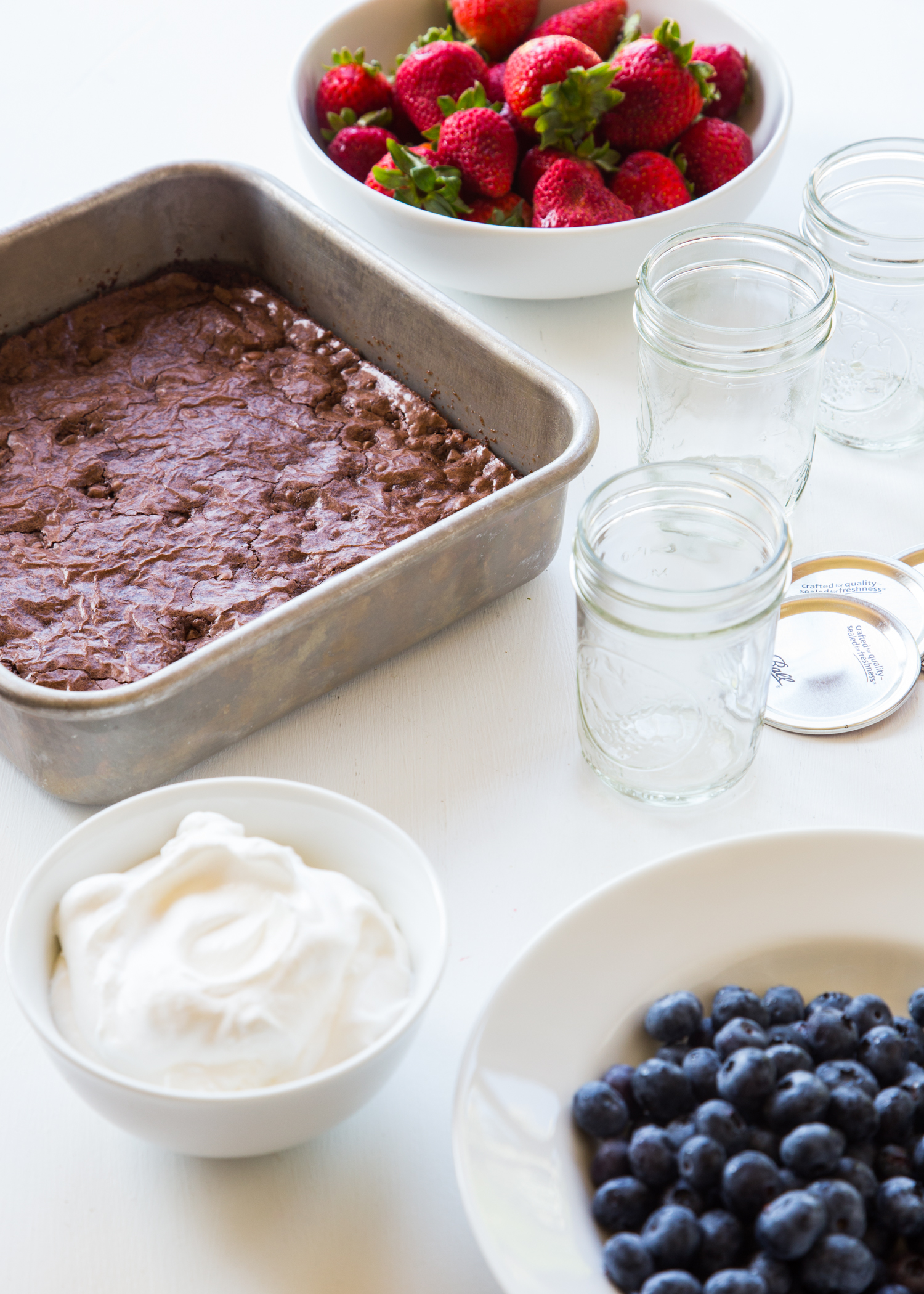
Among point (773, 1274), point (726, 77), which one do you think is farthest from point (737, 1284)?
point (726, 77)

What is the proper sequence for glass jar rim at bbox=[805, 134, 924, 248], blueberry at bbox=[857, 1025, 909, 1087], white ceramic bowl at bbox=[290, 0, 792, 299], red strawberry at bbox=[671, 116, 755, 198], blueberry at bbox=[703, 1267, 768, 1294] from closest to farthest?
blueberry at bbox=[703, 1267, 768, 1294]
blueberry at bbox=[857, 1025, 909, 1087]
glass jar rim at bbox=[805, 134, 924, 248]
white ceramic bowl at bbox=[290, 0, 792, 299]
red strawberry at bbox=[671, 116, 755, 198]

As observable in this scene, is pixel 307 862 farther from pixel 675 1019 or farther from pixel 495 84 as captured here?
pixel 495 84

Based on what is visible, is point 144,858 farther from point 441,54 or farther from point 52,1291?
point 441,54

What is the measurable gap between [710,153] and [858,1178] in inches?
46.1

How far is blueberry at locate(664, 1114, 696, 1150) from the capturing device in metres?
0.72

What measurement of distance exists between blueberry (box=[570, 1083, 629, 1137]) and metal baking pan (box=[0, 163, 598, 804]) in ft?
1.34

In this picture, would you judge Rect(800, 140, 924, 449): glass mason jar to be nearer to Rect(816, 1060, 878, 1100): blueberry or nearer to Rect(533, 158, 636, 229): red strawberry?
Rect(533, 158, 636, 229): red strawberry

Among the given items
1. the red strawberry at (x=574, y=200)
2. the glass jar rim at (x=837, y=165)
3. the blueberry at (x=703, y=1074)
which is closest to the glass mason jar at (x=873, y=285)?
the glass jar rim at (x=837, y=165)

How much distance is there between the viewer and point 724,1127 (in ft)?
2.32

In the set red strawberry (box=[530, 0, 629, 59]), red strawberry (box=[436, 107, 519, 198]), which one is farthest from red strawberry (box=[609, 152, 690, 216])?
red strawberry (box=[530, 0, 629, 59])

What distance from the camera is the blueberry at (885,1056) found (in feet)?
2.47

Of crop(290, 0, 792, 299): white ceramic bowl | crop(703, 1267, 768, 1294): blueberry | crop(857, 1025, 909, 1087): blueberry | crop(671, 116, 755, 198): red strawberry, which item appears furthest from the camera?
crop(671, 116, 755, 198): red strawberry

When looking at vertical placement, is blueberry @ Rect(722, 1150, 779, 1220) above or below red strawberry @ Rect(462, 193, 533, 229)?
below

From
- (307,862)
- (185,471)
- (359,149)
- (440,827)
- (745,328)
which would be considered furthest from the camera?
(359,149)
